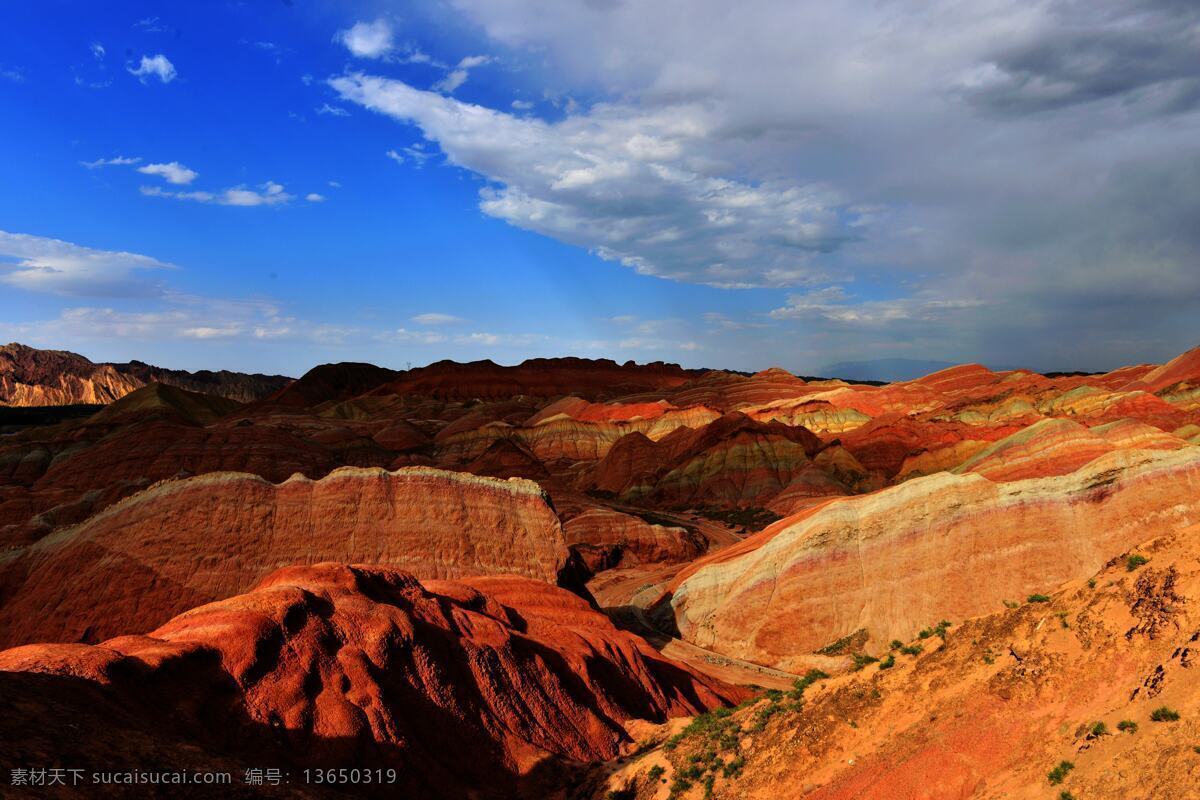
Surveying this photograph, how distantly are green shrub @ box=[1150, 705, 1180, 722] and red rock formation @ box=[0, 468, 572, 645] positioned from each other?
2341 centimetres

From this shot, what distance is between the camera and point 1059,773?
1079cm

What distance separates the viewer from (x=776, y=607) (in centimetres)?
3041

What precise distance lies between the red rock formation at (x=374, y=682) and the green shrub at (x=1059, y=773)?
36.2ft

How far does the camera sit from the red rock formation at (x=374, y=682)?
14672mm

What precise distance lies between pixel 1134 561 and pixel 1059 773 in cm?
527

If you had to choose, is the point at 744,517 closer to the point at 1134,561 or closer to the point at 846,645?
the point at 846,645

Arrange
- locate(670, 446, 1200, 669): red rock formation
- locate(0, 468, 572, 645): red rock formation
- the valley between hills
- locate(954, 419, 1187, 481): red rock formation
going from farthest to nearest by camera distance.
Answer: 1. locate(954, 419, 1187, 481): red rock formation
2. locate(670, 446, 1200, 669): red rock formation
3. locate(0, 468, 572, 645): red rock formation
4. the valley between hills

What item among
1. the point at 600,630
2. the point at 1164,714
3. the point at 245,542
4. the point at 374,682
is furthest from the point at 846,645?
the point at 245,542

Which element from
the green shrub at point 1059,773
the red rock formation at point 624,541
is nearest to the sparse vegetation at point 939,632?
the green shrub at point 1059,773

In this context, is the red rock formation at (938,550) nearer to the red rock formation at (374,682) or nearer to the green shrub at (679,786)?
the red rock formation at (374,682)

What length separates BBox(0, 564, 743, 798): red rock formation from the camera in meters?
14.7

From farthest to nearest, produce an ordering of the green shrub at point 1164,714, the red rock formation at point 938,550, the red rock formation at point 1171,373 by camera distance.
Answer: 1. the red rock formation at point 1171,373
2. the red rock formation at point 938,550
3. the green shrub at point 1164,714

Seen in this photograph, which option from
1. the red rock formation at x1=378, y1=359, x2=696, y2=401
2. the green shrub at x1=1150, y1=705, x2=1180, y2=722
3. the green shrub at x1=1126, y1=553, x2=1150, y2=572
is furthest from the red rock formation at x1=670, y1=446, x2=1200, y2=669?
the red rock formation at x1=378, y1=359, x2=696, y2=401

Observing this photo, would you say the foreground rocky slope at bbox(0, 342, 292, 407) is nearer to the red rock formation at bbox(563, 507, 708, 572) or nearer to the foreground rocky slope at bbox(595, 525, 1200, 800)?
the red rock formation at bbox(563, 507, 708, 572)
